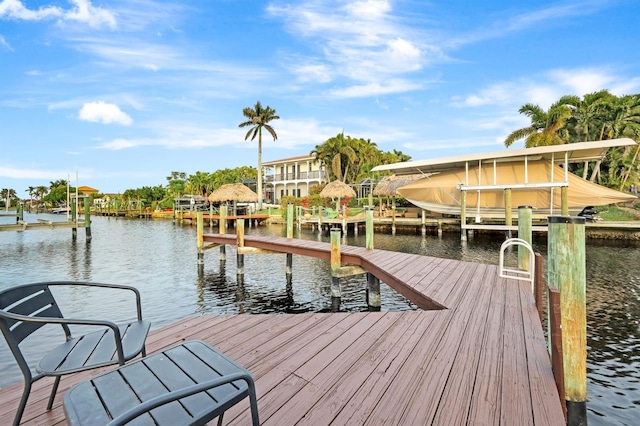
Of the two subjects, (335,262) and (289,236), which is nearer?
(335,262)

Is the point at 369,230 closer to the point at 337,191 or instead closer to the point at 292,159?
the point at 337,191

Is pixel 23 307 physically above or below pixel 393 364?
above

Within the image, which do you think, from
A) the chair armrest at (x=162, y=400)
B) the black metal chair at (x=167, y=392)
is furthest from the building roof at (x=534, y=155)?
the chair armrest at (x=162, y=400)

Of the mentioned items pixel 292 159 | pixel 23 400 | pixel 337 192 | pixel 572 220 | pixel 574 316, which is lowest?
pixel 23 400

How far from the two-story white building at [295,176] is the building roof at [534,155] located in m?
23.1

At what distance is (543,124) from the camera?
1055 inches

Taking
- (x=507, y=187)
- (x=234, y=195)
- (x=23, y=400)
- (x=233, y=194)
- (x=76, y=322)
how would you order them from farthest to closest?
(x=233, y=194)
(x=234, y=195)
(x=507, y=187)
(x=76, y=322)
(x=23, y=400)

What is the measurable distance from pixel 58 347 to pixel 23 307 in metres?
0.38

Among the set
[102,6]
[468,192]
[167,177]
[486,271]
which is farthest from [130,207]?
[486,271]

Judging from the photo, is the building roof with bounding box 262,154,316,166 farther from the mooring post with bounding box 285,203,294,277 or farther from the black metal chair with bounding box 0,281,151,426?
the black metal chair with bounding box 0,281,151,426

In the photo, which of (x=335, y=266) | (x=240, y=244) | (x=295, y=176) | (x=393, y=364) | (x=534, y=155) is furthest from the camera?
(x=295, y=176)

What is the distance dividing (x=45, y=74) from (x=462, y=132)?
1220 inches

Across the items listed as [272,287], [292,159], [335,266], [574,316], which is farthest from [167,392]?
[292,159]

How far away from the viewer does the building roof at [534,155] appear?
1612 centimetres
